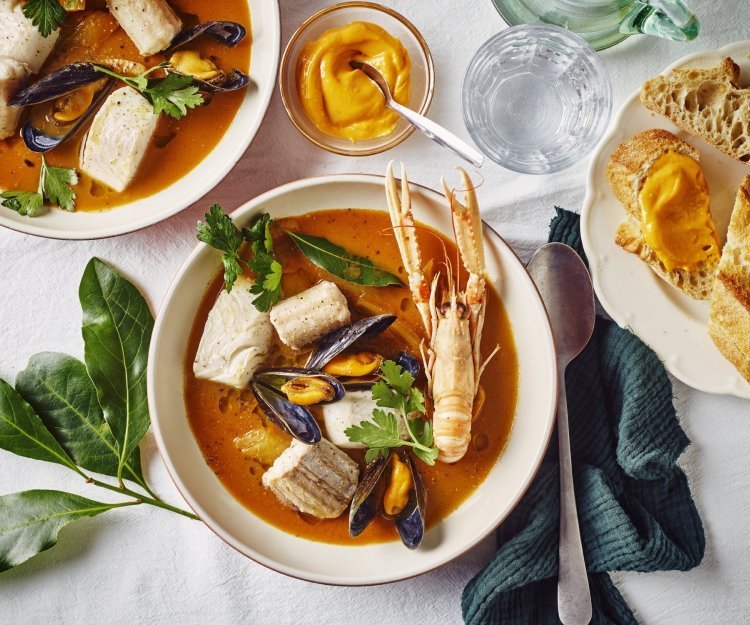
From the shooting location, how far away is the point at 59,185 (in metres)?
2.54

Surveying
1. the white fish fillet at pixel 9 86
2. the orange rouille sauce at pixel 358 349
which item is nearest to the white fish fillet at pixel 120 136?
the white fish fillet at pixel 9 86

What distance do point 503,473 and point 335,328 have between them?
768 millimetres

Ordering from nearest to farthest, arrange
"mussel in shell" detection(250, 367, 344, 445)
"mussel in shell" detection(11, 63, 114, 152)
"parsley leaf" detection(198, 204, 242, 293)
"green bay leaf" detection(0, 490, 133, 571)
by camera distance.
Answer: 1. "parsley leaf" detection(198, 204, 242, 293)
2. "mussel in shell" detection(250, 367, 344, 445)
3. "mussel in shell" detection(11, 63, 114, 152)
4. "green bay leaf" detection(0, 490, 133, 571)

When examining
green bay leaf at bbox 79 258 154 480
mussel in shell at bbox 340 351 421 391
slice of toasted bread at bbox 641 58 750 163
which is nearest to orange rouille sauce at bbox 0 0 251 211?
green bay leaf at bbox 79 258 154 480

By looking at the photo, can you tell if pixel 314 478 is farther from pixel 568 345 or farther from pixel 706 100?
pixel 706 100

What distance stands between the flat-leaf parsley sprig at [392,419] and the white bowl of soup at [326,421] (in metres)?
0.15

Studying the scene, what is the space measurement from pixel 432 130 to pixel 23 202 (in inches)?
57.3

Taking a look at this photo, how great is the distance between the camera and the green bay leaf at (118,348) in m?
2.58

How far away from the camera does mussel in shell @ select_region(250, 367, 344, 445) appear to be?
2.41 meters

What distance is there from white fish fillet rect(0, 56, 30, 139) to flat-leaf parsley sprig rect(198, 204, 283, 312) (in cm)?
85

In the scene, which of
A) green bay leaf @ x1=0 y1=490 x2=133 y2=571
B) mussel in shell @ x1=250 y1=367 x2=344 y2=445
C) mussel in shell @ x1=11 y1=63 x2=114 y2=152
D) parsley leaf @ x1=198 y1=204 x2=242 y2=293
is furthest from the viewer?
green bay leaf @ x1=0 y1=490 x2=133 y2=571

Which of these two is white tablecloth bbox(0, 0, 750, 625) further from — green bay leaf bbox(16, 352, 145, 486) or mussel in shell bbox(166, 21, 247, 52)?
mussel in shell bbox(166, 21, 247, 52)

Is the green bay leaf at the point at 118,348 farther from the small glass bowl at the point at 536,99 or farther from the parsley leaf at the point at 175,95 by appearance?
the small glass bowl at the point at 536,99

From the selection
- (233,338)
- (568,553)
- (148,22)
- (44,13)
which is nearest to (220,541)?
(233,338)
